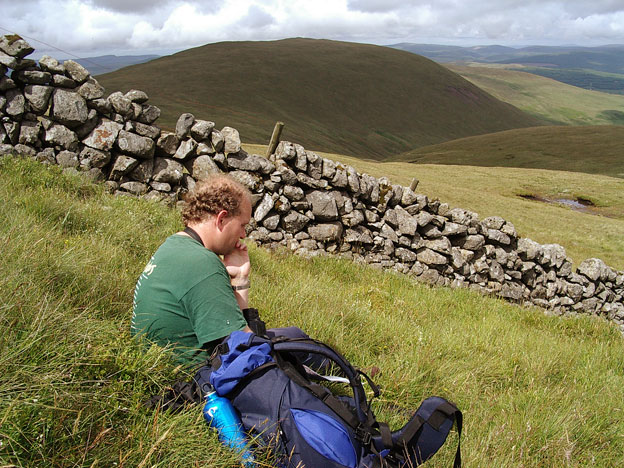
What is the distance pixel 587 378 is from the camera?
16.2 ft

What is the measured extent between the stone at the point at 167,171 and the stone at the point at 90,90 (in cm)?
156

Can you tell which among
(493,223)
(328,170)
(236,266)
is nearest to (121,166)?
(328,170)

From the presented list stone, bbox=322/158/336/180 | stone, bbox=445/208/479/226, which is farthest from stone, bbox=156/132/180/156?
stone, bbox=445/208/479/226

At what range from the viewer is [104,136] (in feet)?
26.3

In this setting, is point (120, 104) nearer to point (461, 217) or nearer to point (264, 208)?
point (264, 208)

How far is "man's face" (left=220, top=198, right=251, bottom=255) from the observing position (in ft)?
11.1

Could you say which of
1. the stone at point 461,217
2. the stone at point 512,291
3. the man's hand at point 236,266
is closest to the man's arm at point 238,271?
the man's hand at point 236,266

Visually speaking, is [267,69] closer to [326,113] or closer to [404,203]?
[326,113]

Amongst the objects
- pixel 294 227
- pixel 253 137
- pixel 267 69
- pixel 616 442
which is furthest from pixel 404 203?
pixel 267 69

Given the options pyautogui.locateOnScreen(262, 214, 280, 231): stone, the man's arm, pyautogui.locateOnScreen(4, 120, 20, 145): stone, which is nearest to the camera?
the man's arm

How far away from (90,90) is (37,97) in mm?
881

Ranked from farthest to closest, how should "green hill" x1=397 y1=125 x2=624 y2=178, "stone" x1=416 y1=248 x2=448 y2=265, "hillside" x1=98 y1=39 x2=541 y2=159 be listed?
"hillside" x1=98 y1=39 x2=541 y2=159, "green hill" x1=397 y1=125 x2=624 y2=178, "stone" x1=416 y1=248 x2=448 y2=265

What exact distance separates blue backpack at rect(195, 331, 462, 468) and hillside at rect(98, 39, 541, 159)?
45814 millimetres

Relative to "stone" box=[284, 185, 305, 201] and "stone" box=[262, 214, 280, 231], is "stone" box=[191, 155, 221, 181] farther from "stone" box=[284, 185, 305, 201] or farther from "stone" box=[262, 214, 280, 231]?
"stone" box=[284, 185, 305, 201]
